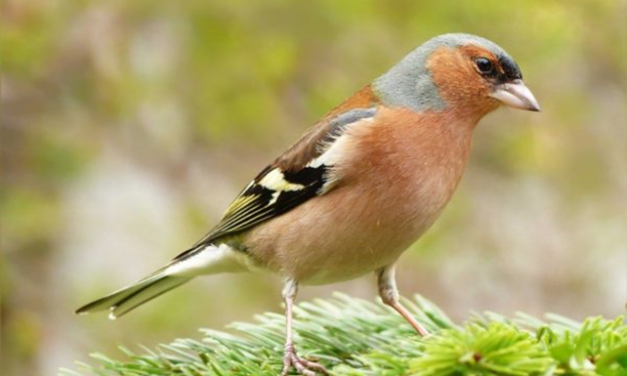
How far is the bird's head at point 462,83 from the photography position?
3225 mm

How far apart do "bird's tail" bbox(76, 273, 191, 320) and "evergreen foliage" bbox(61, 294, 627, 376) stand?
2.31ft

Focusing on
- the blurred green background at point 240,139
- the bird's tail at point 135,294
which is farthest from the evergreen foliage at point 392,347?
the blurred green background at point 240,139

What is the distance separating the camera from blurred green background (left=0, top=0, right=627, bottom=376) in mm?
4828

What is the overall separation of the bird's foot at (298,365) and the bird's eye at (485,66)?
55.2 inches

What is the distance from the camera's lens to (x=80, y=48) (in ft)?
17.3

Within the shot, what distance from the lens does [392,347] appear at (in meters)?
2.06

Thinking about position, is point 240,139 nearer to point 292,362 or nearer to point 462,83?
point 462,83

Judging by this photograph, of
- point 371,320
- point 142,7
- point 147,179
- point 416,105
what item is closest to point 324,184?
point 416,105

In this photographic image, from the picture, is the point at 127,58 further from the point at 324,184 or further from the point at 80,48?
the point at 324,184

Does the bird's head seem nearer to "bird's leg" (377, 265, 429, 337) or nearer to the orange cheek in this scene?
the orange cheek

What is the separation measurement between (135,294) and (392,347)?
1.43 meters

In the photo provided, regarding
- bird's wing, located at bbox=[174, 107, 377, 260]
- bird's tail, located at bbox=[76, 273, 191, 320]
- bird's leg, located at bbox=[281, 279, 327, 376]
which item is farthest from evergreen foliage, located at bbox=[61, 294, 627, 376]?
bird's tail, located at bbox=[76, 273, 191, 320]

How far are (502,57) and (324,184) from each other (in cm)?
77

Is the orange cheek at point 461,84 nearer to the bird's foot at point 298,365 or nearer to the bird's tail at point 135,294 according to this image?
the bird's tail at point 135,294
